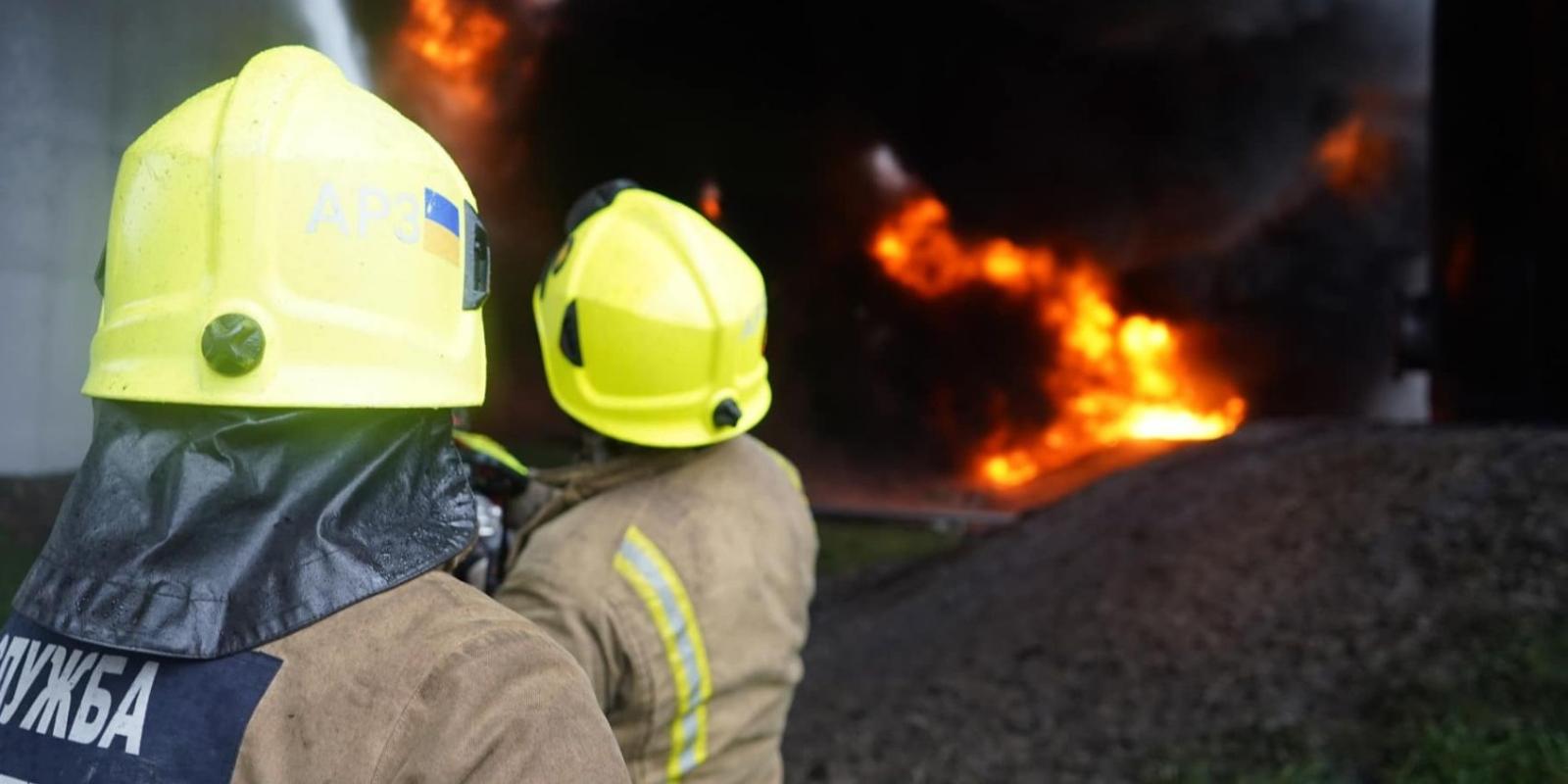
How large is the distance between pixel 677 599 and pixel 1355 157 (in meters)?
20.2

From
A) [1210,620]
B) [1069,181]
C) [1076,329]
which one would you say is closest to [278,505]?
[1210,620]

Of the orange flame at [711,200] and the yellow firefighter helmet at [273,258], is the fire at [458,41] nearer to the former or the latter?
the yellow firefighter helmet at [273,258]

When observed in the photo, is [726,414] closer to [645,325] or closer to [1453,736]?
[645,325]

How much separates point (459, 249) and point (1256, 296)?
20.1 m

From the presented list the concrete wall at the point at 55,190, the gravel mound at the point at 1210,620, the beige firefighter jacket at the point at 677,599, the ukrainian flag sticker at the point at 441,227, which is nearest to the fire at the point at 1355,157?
the gravel mound at the point at 1210,620

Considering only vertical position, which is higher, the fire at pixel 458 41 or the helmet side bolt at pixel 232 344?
the fire at pixel 458 41

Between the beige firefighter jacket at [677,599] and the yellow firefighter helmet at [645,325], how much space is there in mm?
89

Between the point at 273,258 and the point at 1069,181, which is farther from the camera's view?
the point at 1069,181

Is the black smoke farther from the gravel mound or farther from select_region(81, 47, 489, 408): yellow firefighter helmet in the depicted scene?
select_region(81, 47, 489, 408): yellow firefighter helmet

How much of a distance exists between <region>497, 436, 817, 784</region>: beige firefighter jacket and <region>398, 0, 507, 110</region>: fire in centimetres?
487

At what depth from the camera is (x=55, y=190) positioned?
2178mm

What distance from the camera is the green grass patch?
9922mm

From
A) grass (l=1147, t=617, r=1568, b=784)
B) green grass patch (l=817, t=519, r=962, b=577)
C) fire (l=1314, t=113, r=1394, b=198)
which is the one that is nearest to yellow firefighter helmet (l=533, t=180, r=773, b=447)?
grass (l=1147, t=617, r=1568, b=784)

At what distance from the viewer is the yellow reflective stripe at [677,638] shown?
1946mm
